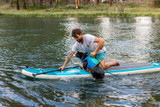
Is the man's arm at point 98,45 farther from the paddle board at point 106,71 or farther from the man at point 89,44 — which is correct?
the paddle board at point 106,71

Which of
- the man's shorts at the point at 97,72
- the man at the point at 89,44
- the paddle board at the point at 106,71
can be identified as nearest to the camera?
the man at the point at 89,44

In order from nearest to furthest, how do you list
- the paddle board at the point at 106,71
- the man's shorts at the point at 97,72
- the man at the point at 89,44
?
1. the man at the point at 89,44
2. the man's shorts at the point at 97,72
3. the paddle board at the point at 106,71

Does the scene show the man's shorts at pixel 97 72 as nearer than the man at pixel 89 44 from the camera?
No

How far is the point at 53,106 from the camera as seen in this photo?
19.6 ft

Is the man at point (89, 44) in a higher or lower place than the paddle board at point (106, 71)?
higher

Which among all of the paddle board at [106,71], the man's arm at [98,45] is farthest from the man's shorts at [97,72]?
the man's arm at [98,45]

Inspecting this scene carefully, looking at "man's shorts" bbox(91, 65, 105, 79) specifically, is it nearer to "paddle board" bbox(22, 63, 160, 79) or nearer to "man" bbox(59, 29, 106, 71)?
"paddle board" bbox(22, 63, 160, 79)

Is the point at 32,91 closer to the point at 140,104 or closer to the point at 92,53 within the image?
the point at 92,53

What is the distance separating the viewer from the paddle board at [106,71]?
8133mm

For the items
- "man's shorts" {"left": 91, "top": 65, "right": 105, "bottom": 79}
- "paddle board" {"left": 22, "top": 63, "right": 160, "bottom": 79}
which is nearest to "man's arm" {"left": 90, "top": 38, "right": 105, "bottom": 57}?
"man's shorts" {"left": 91, "top": 65, "right": 105, "bottom": 79}

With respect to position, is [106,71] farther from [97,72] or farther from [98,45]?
[98,45]

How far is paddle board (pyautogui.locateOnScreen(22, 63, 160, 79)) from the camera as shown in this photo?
813 cm

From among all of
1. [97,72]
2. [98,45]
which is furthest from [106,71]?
[98,45]

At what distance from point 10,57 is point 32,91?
5.46 meters
